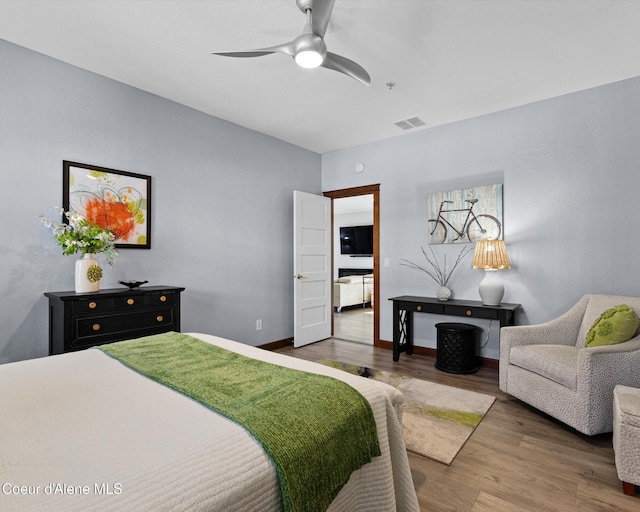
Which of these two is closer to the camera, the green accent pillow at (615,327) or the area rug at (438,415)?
the area rug at (438,415)

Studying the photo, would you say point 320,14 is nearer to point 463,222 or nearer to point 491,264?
point 491,264

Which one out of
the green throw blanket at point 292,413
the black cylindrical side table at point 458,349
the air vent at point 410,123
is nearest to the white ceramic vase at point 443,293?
the black cylindrical side table at point 458,349

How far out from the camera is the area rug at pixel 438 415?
7.36ft

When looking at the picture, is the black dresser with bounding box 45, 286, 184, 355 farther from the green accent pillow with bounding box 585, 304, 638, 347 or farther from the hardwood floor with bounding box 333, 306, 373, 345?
the green accent pillow with bounding box 585, 304, 638, 347

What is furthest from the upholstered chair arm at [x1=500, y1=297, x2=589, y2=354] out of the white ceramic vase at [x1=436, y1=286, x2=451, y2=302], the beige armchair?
the white ceramic vase at [x1=436, y1=286, x2=451, y2=302]

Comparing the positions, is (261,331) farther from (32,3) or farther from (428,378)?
(32,3)

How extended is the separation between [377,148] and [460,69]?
1.87 metres

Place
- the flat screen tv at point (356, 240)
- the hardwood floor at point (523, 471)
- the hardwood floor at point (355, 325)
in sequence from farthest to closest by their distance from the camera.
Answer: the flat screen tv at point (356, 240) < the hardwood floor at point (355, 325) < the hardwood floor at point (523, 471)

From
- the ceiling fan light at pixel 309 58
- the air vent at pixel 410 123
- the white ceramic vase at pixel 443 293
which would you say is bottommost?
the white ceramic vase at pixel 443 293

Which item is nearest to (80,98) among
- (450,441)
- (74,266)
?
(74,266)

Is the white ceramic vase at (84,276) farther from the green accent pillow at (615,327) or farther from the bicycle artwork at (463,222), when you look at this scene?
the green accent pillow at (615,327)

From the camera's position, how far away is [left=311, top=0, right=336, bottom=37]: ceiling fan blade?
6.17 ft

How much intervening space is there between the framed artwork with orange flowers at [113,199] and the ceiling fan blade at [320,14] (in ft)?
7.02

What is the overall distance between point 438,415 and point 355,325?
359 centimetres
